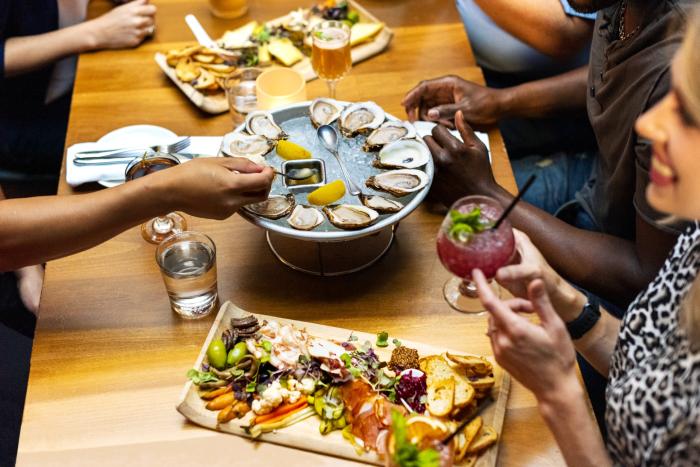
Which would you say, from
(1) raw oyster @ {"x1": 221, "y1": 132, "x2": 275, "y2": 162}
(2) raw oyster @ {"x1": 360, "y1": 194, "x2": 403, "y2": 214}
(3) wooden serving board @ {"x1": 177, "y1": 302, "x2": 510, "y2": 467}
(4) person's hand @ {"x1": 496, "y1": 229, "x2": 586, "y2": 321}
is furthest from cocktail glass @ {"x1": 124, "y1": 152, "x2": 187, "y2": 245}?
(4) person's hand @ {"x1": 496, "y1": 229, "x2": 586, "y2": 321}

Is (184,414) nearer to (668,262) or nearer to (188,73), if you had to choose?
(668,262)

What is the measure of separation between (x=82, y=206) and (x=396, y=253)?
71 cm

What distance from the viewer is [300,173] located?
1.62 meters

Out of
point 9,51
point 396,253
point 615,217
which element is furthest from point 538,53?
point 9,51

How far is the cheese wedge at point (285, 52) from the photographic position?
84.4 inches

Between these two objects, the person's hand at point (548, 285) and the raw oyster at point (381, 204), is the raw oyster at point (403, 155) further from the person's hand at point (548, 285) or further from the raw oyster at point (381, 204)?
the person's hand at point (548, 285)

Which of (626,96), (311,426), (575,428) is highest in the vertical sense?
(626,96)

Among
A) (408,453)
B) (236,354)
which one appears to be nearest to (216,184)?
(236,354)

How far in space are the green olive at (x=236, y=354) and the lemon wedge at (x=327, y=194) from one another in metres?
0.36

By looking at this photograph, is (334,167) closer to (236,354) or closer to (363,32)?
(236,354)

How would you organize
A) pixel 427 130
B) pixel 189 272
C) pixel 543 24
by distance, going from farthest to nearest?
pixel 543 24
pixel 427 130
pixel 189 272

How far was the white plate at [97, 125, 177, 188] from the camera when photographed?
1.88 m

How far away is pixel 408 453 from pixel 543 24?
1533mm

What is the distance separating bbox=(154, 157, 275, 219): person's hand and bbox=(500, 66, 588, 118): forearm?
0.91 meters
